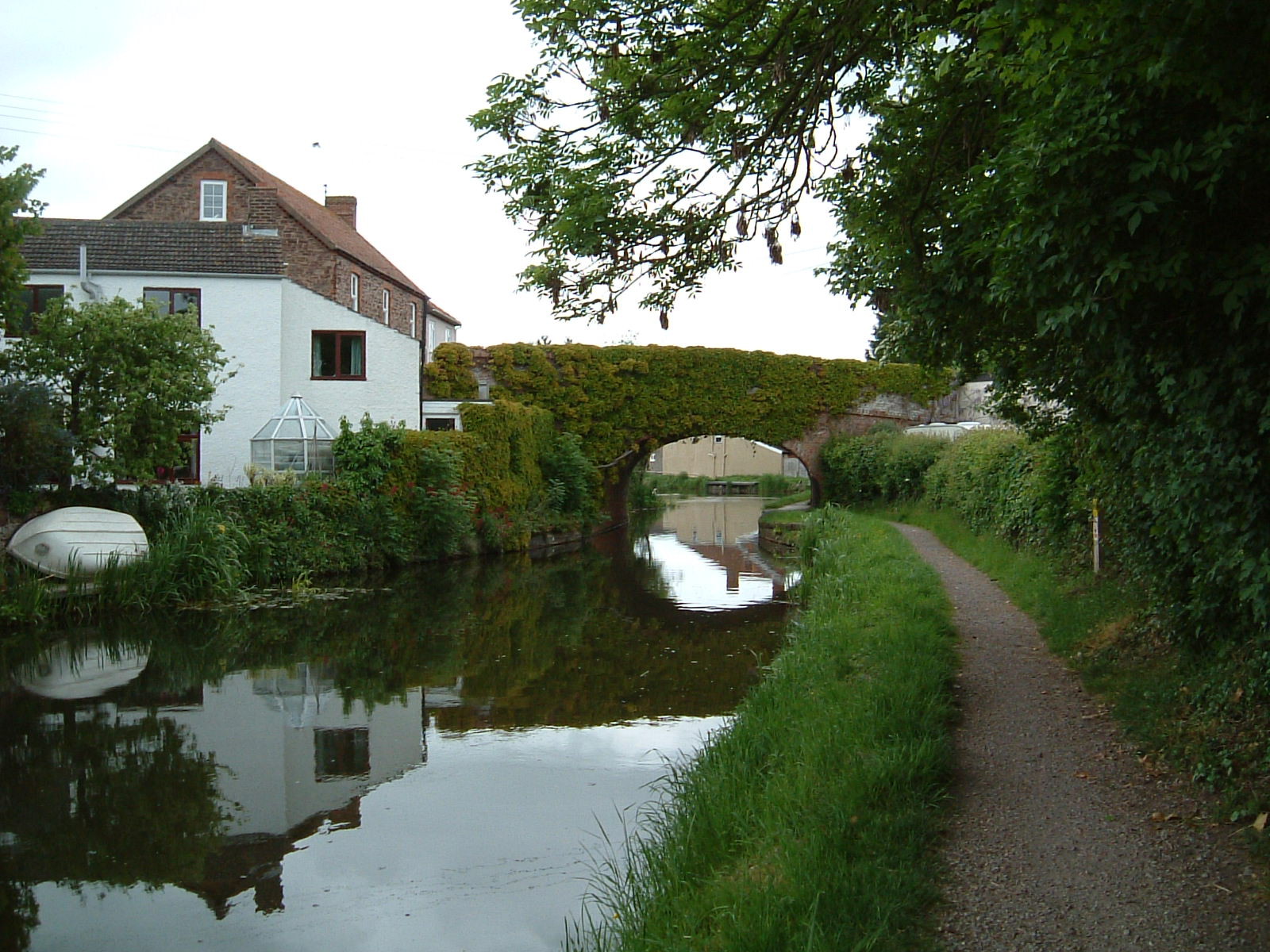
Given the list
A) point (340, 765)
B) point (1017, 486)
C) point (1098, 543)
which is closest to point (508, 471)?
point (1017, 486)

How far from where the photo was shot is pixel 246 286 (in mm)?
26672

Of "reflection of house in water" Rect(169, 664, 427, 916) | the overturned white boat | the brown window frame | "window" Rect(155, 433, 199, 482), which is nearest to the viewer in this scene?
"reflection of house in water" Rect(169, 664, 427, 916)

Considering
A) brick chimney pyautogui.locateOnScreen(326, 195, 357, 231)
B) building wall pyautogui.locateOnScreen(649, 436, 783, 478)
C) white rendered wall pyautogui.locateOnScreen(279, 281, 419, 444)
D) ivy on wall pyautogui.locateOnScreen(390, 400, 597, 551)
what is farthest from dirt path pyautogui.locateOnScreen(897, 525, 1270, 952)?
building wall pyautogui.locateOnScreen(649, 436, 783, 478)

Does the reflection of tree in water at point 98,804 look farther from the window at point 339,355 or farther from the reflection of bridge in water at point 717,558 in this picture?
the window at point 339,355

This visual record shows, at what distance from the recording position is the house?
26266 mm

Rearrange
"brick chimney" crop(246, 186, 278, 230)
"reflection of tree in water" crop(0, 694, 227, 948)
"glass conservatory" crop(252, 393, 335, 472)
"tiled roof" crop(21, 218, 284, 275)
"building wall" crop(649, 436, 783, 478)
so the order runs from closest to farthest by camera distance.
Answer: "reflection of tree in water" crop(0, 694, 227, 948) → "glass conservatory" crop(252, 393, 335, 472) → "tiled roof" crop(21, 218, 284, 275) → "brick chimney" crop(246, 186, 278, 230) → "building wall" crop(649, 436, 783, 478)

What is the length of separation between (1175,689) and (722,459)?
2615 inches

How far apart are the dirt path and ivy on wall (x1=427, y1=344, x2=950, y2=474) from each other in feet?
87.3

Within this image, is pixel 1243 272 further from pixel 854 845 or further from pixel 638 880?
pixel 638 880

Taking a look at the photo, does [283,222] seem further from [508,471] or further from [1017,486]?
[1017,486]

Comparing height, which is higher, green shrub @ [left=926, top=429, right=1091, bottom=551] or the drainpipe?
the drainpipe

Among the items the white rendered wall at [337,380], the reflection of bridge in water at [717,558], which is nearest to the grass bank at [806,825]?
the reflection of bridge in water at [717,558]

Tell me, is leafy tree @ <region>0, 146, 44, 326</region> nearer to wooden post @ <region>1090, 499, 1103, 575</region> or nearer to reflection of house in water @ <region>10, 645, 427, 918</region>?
reflection of house in water @ <region>10, 645, 427, 918</region>

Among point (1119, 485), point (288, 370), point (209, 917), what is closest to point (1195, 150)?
point (1119, 485)
